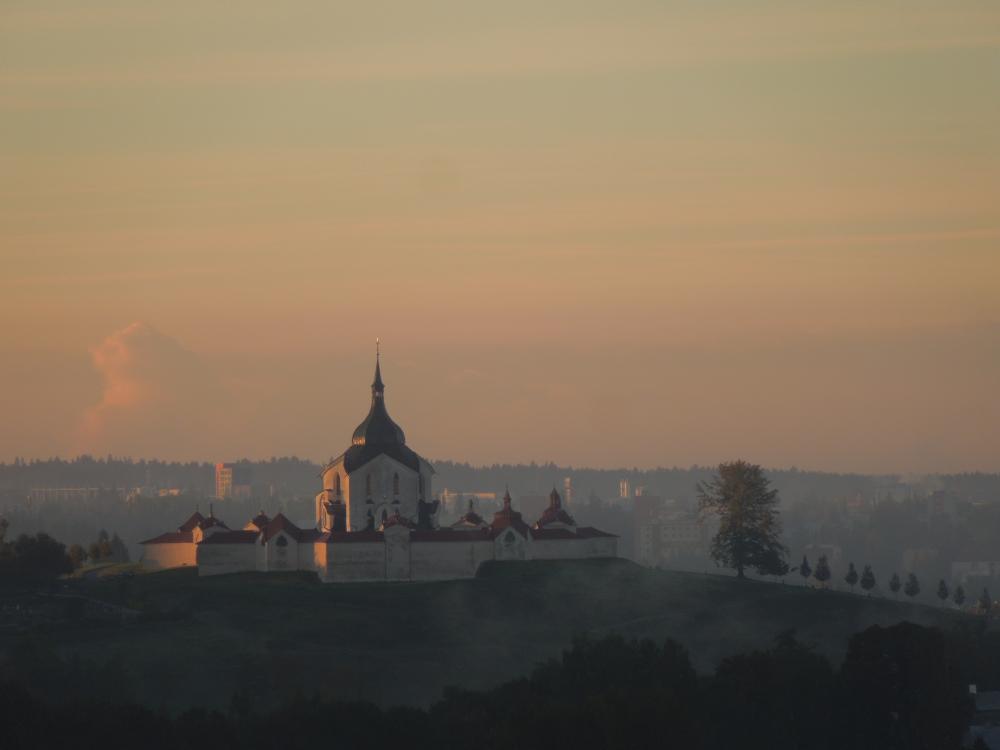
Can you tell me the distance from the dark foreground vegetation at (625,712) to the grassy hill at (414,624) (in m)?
6.90

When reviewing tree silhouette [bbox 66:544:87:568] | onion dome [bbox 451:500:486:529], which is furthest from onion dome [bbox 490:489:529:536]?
tree silhouette [bbox 66:544:87:568]

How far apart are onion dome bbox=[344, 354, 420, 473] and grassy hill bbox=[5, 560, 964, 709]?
32.3 ft

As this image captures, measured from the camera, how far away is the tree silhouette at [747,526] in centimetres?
13150

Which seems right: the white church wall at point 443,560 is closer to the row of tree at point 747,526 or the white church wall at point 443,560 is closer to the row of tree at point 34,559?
the row of tree at point 747,526

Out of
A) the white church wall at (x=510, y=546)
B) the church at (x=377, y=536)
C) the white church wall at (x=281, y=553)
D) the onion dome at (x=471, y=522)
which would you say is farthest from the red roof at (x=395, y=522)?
the white church wall at (x=281, y=553)

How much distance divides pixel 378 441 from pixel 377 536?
908cm

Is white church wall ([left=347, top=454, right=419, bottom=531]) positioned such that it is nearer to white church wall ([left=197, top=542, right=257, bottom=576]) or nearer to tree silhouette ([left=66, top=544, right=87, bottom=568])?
white church wall ([left=197, top=542, right=257, bottom=576])

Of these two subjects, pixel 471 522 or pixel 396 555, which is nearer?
pixel 396 555

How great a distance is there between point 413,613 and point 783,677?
29.8 m

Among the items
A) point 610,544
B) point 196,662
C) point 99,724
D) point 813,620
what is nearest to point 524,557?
point 610,544

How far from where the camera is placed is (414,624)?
379ft

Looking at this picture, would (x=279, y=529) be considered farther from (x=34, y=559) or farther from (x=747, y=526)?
(x=747, y=526)

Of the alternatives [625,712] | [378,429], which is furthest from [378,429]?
[625,712]

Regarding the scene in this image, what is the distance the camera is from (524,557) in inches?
5022
